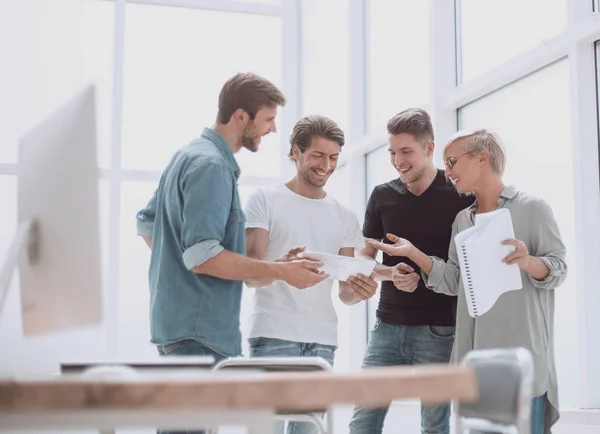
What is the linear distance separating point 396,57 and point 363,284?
7.47ft

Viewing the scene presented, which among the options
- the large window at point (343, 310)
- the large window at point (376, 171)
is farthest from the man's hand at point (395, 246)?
the large window at point (343, 310)

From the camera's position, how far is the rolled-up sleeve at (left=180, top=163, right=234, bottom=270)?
195 centimetres

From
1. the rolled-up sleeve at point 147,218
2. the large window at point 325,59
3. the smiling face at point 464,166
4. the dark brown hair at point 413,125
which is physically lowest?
Result: the rolled-up sleeve at point 147,218

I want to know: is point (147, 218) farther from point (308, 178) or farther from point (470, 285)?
point (470, 285)

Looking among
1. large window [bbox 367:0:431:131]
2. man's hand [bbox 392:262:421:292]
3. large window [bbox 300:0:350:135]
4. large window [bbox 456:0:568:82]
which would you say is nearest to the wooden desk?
man's hand [bbox 392:262:421:292]

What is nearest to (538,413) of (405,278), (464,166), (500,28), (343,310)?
(405,278)

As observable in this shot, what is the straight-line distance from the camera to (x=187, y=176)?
6.68 ft

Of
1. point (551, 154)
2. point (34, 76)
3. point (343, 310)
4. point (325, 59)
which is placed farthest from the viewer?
point (325, 59)

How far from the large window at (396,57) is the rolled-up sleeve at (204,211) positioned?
79.9 inches

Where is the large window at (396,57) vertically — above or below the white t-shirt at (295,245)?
→ above

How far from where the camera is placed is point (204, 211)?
6.51 ft

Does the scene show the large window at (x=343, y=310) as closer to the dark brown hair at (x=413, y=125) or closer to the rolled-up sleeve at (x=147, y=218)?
the dark brown hair at (x=413, y=125)

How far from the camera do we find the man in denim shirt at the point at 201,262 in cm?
198

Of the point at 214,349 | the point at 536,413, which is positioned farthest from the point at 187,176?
the point at 536,413
